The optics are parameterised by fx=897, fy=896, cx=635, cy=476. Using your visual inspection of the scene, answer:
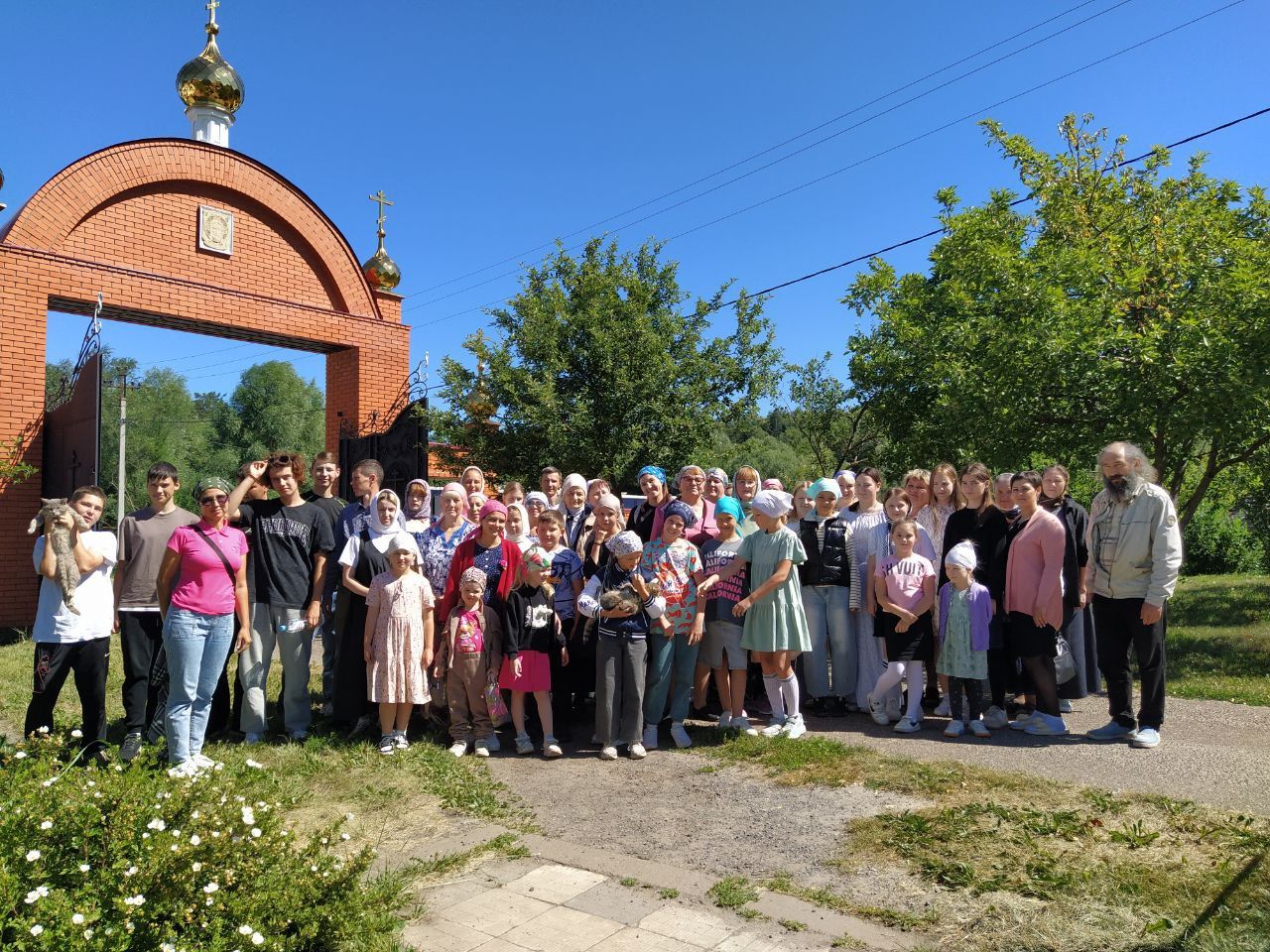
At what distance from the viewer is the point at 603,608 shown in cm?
588

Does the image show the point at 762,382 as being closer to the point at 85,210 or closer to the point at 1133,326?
the point at 1133,326

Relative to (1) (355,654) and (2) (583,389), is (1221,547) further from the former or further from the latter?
(1) (355,654)

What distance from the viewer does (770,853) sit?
4.09 meters

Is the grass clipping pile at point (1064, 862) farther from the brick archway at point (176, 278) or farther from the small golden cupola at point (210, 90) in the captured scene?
the small golden cupola at point (210, 90)

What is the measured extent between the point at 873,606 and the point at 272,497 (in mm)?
4407

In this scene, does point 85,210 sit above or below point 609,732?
above

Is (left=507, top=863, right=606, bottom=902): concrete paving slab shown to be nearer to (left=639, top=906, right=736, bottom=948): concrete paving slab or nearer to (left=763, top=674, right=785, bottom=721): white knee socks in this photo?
(left=639, top=906, right=736, bottom=948): concrete paving slab

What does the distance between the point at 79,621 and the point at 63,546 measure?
0.46 m

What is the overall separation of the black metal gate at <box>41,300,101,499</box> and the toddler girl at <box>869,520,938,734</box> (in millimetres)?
8398

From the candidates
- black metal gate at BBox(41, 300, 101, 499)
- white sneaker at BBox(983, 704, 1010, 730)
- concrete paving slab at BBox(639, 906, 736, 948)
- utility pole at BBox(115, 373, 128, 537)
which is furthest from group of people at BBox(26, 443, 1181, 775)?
utility pole at BBox(115, 373, 128, 537)

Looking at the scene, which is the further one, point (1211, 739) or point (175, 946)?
point (1211, 739)

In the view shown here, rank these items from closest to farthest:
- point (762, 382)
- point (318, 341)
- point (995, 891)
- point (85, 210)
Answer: point (995, 891) → point (85, 210) → point (318, 341) → point (762, 382)

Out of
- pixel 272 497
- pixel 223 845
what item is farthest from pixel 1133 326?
pixel 223 845

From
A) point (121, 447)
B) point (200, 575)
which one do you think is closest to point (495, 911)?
point (200, 575)
